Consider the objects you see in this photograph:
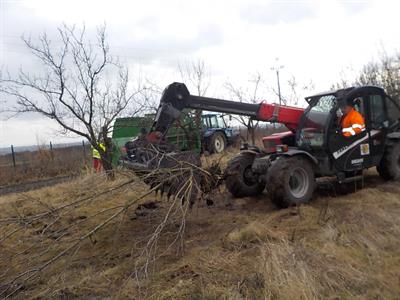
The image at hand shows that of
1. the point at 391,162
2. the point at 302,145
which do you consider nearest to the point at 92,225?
the point at 302,145

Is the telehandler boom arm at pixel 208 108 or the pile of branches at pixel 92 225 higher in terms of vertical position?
the telehandler boom arm at pixel 208 108

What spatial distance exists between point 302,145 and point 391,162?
6.87 ft

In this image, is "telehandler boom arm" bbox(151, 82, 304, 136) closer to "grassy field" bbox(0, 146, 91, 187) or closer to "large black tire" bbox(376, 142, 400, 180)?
"large black tire" bbox(376, 142, 400, 180)

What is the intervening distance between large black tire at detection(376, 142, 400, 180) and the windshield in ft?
5.81

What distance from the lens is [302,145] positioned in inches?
320

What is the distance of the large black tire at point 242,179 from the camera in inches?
326

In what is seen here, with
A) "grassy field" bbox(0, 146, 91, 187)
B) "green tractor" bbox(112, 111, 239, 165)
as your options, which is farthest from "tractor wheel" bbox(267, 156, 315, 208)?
"grassy field" bbox(0, 146, 91, 187)

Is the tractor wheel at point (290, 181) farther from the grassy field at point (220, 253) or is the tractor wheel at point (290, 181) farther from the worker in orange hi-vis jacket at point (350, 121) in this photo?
the worker in orange hi-vis jacket at point (350, 121)

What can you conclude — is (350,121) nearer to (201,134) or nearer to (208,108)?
(208,108)

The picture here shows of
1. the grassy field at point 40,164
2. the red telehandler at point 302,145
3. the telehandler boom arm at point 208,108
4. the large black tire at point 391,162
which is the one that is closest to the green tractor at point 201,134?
the red telehandler at point 302,145

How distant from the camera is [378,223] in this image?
6.19m

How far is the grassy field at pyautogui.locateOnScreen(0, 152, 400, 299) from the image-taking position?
172 inches

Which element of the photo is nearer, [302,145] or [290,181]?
[290,181]

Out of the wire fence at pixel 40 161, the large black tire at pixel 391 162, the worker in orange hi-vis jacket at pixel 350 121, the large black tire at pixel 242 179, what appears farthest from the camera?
the wire fence at pixel 40 161
